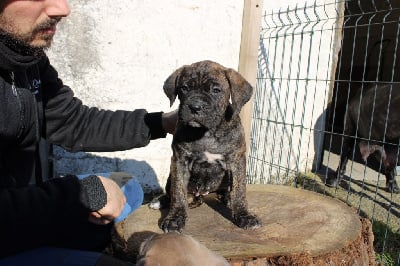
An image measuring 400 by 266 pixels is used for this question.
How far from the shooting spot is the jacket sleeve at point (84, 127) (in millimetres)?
3289

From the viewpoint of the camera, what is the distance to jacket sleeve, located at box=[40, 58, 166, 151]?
3.29 meters

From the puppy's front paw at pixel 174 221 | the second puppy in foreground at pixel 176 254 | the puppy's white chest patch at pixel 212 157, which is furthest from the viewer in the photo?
the puppy's white chest patch at pixel 212 157

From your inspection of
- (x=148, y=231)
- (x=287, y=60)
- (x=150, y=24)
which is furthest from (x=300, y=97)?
(x=148, y=231)

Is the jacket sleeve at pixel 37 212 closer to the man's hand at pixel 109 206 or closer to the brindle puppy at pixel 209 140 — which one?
the man's hand at pixel 109 206

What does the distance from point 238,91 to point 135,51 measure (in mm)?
2623

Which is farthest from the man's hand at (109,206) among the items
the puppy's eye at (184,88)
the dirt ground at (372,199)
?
the dirt ground at (372,199)

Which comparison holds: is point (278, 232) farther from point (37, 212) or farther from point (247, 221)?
point (37, 212)

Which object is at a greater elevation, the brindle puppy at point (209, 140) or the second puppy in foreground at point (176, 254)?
the brindle puppy at point (209, 140)

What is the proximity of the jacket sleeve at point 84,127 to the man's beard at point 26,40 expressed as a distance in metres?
0.91

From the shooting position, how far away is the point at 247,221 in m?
2.87

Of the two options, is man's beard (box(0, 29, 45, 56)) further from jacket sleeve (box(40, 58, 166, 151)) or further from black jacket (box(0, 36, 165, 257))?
jacket sleeve (box(40, 58, 166, 151))

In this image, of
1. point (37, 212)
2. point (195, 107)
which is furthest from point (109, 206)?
point (195, 107)


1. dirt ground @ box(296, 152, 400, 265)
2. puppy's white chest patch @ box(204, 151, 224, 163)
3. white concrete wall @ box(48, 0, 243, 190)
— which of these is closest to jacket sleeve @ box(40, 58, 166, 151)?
puppy's white chest patch @ box(204, 151, 224, 163)

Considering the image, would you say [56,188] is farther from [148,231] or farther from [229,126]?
[229,126]
